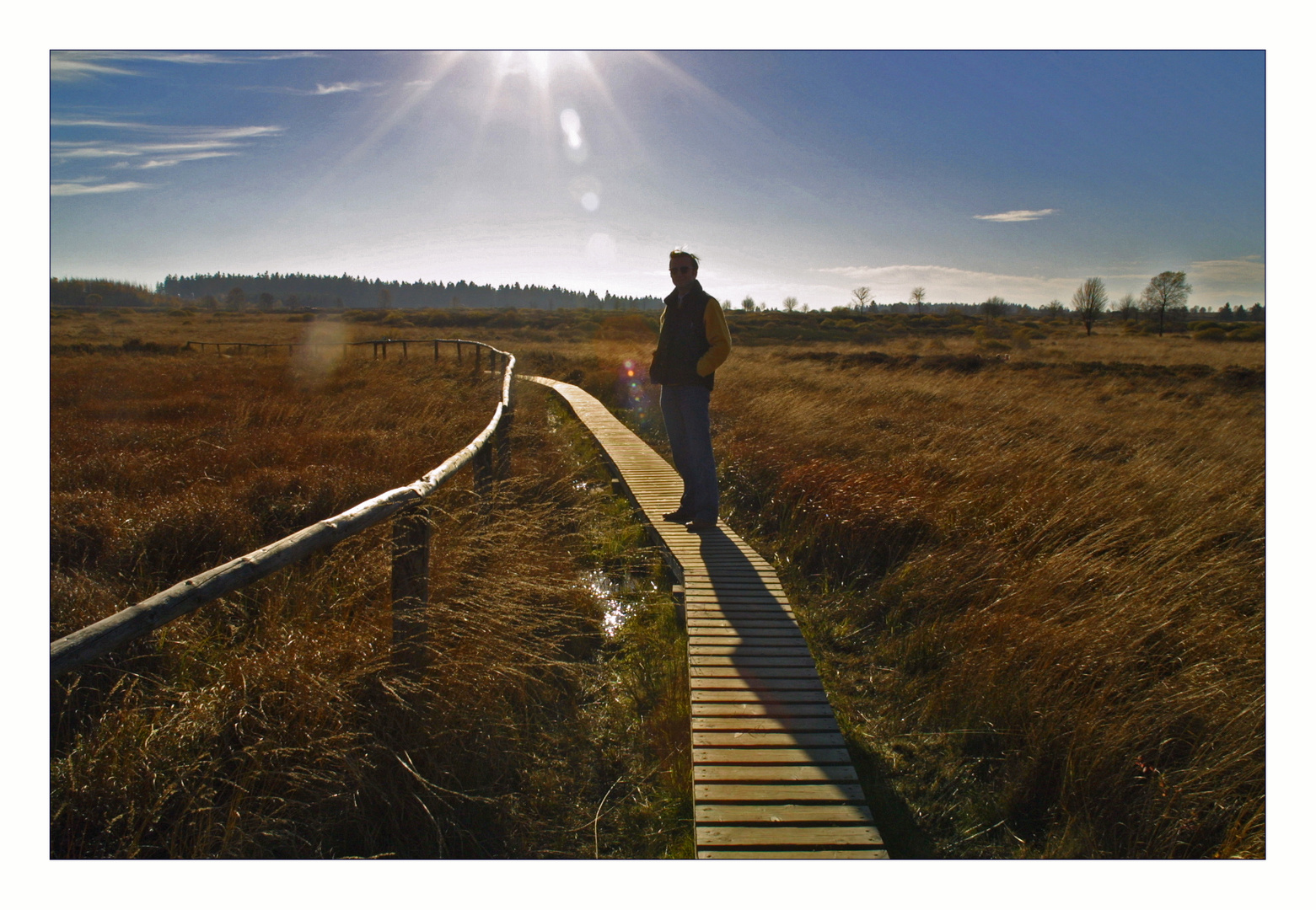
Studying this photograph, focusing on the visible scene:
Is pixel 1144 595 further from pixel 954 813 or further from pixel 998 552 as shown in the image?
pixel 954 813

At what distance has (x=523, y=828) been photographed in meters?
2.59

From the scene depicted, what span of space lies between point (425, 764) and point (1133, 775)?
8.89ft

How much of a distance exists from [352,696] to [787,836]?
5.52 ft

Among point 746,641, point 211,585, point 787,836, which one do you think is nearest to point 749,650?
point 746,641

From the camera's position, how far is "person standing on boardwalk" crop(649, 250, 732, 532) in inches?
167

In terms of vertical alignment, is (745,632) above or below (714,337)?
A: below

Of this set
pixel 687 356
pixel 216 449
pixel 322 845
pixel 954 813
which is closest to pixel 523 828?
pixel 322 845

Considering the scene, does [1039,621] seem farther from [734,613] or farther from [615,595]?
[615,595]

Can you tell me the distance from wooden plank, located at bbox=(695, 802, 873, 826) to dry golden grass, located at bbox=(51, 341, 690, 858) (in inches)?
12.7

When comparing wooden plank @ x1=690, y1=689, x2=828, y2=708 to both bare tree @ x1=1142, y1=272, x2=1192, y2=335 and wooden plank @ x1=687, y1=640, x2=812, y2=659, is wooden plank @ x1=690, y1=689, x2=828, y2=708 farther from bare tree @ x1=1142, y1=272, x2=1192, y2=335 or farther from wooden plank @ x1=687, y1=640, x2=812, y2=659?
bare tree @ x1=1142, y1=272, x2=1192, y2=335

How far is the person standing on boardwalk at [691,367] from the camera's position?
167 inches

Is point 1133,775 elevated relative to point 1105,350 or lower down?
lower down

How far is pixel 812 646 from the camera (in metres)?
3.95

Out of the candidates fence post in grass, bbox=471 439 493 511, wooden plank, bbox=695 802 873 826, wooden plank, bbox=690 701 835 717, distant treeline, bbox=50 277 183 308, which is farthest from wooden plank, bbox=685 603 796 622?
distant treeline, bbox=50 277 183 308
